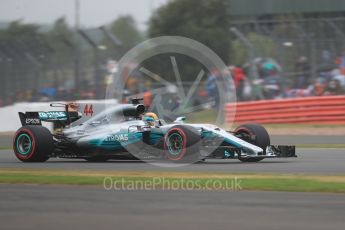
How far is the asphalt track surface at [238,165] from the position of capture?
1243 cm

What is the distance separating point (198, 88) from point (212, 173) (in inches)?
759

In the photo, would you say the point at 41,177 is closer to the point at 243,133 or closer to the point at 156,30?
the point at 243,133

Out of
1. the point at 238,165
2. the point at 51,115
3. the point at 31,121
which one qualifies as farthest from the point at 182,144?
the point at 31,121

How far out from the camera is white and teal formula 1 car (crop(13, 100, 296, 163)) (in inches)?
536

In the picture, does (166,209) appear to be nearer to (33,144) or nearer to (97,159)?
(33,144)

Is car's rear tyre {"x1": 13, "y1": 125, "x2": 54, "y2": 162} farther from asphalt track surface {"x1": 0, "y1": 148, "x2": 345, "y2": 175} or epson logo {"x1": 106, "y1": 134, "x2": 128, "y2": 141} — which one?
epson logo {"x1": 106, "y1": 134, "x2": 128, "y2": 141}

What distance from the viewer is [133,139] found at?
14297mm

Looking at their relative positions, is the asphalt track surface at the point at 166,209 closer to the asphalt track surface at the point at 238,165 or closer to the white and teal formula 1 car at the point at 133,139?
the asphalt track surface at the point at 238,165

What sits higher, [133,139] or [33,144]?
[133,139]

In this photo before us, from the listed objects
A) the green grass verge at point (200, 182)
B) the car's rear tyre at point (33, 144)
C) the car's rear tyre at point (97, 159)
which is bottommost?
the green grass verge at point (200, 182)

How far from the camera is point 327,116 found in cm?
2388

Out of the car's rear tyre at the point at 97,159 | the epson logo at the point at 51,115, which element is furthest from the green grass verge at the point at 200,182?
the epson logo at the point at 51,115

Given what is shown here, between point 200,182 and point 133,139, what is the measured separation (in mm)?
3696

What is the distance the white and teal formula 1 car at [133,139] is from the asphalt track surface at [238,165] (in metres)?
0.20
